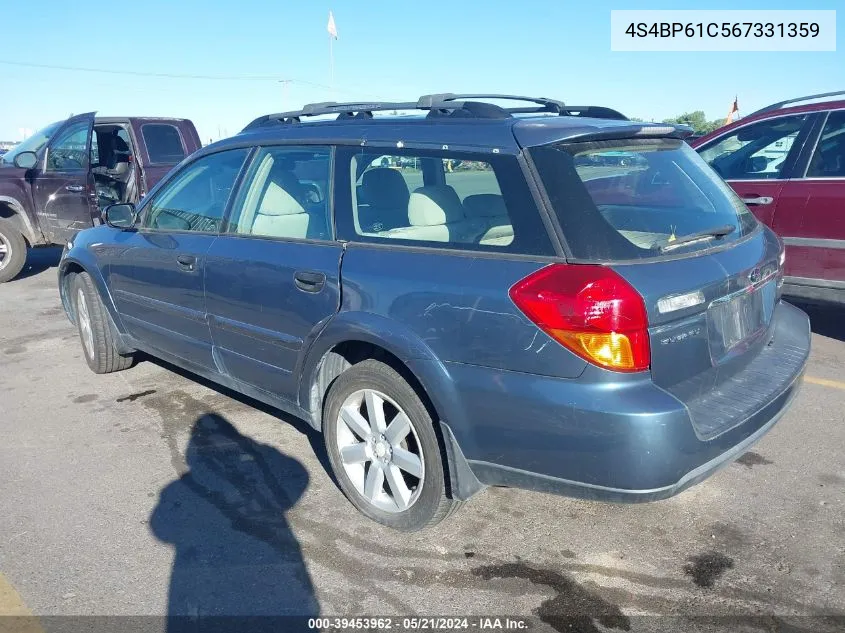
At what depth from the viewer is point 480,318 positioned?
99.7 inches

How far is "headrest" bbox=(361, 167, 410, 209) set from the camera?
10.5 ft

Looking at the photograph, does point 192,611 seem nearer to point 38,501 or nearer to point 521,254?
point 38,501

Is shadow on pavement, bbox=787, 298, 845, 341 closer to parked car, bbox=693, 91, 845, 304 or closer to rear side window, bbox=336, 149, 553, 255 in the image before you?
parked car, bbox=693, 91, 845, 304

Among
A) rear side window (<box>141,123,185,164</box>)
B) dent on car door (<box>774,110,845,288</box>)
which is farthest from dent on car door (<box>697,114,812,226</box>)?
rear side window (<box>141,123,185,164</box>)

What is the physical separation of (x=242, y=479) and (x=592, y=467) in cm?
190

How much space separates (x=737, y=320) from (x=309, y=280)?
1780 millimetres

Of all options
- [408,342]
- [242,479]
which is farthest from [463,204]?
[242,479]

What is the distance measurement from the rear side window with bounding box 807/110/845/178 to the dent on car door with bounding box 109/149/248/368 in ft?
13.3

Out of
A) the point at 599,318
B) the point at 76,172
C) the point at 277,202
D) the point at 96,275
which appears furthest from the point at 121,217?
the point at 76,172

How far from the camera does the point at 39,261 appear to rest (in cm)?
1105

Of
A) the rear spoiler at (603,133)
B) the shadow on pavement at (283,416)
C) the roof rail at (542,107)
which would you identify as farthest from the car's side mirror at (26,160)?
the rear spoiler at (603,133)

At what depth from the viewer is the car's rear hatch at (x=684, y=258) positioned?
8.08ft

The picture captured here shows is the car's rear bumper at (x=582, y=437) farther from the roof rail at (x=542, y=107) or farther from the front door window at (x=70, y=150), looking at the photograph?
the front door window at (x=70, y=150)

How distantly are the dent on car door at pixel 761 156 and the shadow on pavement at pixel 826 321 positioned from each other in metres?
0.85
